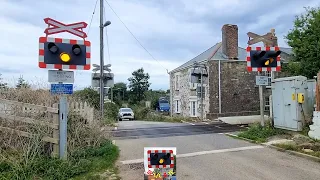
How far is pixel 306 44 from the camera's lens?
20.2 meters

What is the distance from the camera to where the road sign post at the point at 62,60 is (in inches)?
259

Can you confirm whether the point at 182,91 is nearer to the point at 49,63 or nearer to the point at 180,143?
the point at 180,143

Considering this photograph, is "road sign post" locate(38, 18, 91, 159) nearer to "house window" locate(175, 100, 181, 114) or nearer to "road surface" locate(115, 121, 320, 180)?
"road surface" locate(115, 121, 320, 180)

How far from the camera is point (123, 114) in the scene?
1351 inches

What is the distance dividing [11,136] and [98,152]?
83.4 inches

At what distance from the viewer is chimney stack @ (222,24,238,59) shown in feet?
80.7

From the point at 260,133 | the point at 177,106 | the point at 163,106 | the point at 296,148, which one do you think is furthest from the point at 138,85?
the point at 296,148

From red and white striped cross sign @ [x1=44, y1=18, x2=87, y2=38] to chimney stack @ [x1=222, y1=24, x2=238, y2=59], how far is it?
1911cm

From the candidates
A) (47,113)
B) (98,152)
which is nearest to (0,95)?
(47,113)

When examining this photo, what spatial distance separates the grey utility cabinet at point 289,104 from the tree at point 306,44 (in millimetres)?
9379

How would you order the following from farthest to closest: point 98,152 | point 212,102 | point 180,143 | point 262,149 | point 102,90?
point 212,102 → point 102,90 → point 180,143 → point 262,149 → point 98,152

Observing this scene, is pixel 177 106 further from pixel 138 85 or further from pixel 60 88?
pixel 138 85

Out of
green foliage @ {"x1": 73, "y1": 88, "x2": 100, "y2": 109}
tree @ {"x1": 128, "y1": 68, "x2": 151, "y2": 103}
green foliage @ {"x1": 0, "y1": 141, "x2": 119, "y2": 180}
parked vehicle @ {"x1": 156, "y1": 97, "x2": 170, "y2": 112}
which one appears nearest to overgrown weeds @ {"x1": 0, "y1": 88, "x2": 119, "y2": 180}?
green foliage @ {"x1": 0, "y1": 141, "x2": 119, "y2": 180}

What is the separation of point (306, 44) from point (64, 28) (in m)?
18.2
